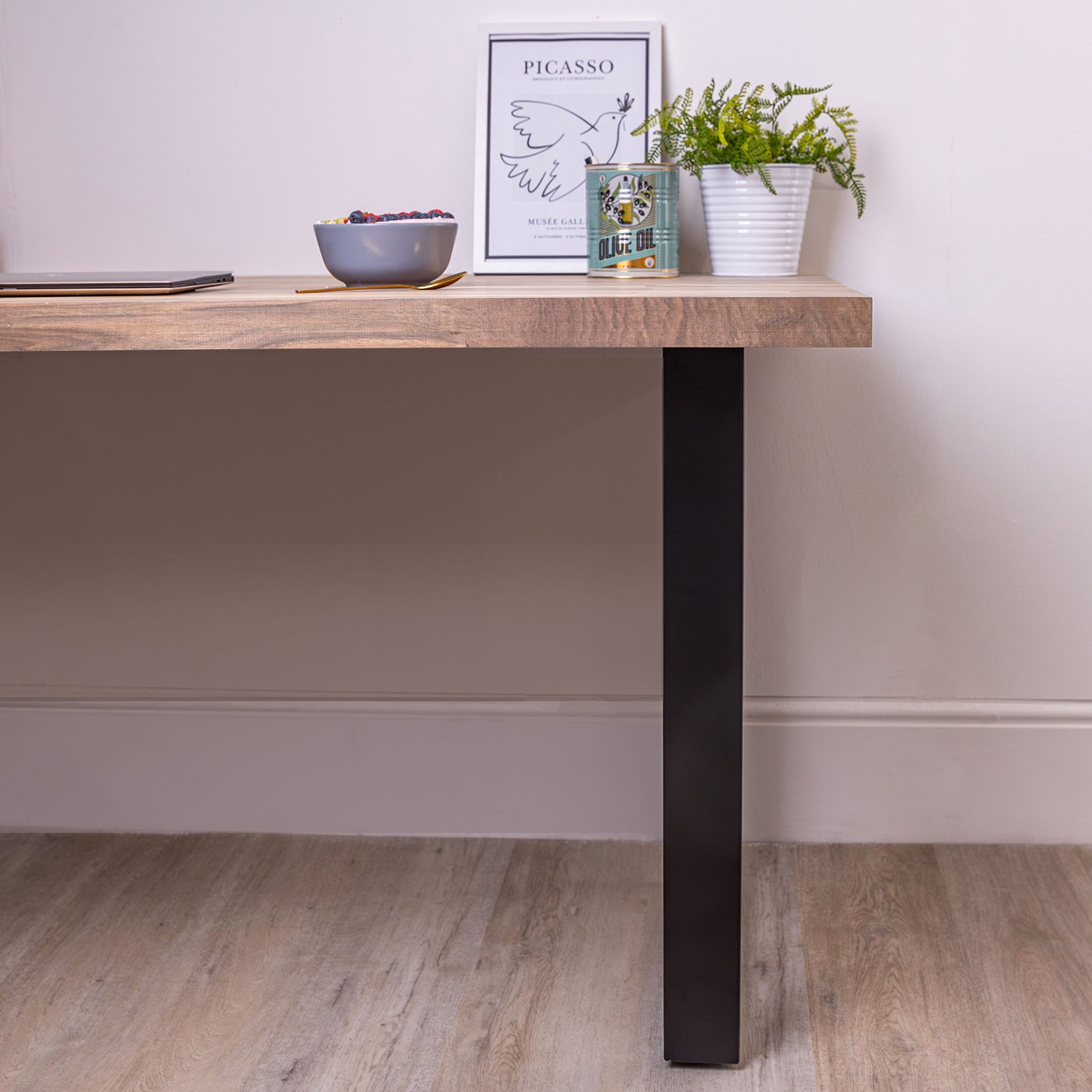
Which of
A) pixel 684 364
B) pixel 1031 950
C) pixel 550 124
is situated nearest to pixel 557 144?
pixel 550 124

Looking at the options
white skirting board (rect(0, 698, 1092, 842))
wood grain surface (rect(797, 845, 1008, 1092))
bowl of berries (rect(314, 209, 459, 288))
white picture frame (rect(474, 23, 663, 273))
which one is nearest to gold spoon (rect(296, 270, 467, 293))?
bowl of berries (rect(314, 209, 459, 288))

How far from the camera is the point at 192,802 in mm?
1710

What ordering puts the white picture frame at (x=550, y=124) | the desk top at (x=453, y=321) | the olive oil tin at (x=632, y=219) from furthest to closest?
1. the white picture frame at (x=550, y=124)
2. the olive oil tin at (x=632, y=219)
3. the desk top at (x=453, y=321)

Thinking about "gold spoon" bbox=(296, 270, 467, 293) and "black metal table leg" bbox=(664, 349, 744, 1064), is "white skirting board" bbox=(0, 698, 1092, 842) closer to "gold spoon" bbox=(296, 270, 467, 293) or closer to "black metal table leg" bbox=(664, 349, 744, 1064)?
"black metal table leg" bbox=(664, 349, 744, 1064)

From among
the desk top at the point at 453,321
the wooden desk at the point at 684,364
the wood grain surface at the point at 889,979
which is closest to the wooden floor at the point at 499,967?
the wood grain surface at the point at 889,979

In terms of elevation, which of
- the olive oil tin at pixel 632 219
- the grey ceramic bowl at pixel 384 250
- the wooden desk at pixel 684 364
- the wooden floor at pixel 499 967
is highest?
the olive oil tin at pixel 632 219

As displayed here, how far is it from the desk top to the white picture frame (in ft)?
1.74

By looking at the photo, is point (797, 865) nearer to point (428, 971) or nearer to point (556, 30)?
point (428, 971)

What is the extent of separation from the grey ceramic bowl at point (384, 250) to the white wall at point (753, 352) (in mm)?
433

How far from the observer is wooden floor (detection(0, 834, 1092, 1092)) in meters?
1.16

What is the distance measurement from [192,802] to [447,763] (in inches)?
15.2

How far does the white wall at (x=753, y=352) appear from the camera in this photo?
1.47 meters

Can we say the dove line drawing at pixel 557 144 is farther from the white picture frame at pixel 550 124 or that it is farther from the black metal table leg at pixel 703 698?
the black metal table leg at pixel 703 698

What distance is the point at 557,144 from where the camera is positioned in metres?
1.48
